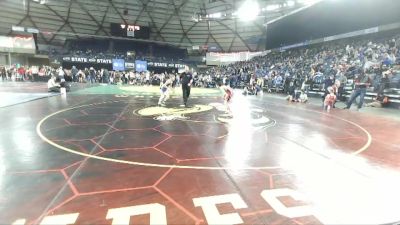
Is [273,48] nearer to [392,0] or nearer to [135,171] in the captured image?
[392,0]

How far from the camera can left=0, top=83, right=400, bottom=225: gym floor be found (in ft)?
9.13

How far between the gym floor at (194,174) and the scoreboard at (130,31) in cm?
3858

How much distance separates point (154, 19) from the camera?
4234 centimetres

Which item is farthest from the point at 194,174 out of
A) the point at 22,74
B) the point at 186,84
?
the point at 22,74

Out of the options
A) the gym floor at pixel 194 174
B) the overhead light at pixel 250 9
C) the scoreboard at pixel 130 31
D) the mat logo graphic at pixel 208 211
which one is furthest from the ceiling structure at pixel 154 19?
the mat logo graphic at pixel 208 211

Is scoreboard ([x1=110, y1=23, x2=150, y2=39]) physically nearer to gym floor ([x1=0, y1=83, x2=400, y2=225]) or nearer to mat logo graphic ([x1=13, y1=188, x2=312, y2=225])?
gym floor ([x1=0, y1=83, x2=400, y2=225])

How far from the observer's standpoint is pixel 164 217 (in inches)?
105

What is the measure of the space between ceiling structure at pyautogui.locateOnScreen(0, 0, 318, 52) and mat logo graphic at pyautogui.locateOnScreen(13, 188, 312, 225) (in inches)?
1176

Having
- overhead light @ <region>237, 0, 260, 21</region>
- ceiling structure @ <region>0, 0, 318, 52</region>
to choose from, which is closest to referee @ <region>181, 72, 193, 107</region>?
overhead light @ <region>237, 0, 260, 21</region>

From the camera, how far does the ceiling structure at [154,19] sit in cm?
3547

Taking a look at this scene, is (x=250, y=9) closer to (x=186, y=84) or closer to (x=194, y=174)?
(x=186, y=84)

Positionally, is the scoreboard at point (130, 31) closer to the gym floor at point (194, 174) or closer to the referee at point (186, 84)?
the referee at point (186, 84)

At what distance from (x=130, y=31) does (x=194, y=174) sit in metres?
43.1

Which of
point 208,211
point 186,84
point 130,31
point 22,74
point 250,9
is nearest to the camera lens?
point 208,211
